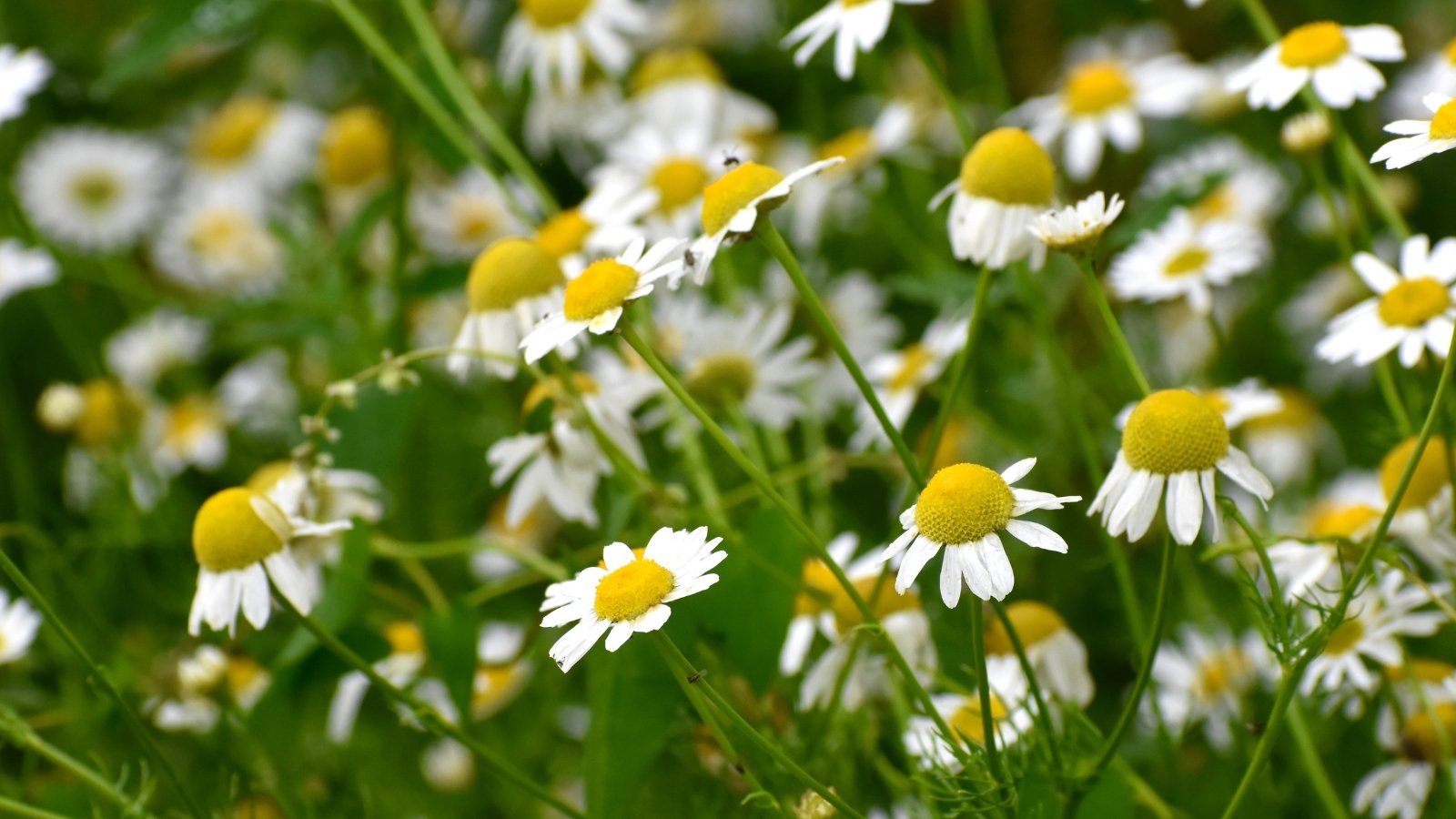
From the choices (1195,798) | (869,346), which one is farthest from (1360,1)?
(1195,798)

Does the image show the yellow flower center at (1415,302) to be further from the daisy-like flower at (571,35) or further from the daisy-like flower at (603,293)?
the daisy-like flower at (571,35)

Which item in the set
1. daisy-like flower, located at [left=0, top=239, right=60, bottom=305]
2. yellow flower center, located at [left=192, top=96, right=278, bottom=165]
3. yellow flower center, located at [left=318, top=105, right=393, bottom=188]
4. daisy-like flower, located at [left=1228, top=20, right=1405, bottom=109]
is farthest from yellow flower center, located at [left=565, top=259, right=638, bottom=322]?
yellow flower center, located at [left=192, top=96, right=278, bottom=165]

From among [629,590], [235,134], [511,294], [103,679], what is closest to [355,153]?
[235,134]

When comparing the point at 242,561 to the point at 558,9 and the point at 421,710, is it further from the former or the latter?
the point at 558,9

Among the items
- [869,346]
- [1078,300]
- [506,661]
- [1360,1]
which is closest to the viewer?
[506,661]

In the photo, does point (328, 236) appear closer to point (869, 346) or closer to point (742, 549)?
point (869, 346)

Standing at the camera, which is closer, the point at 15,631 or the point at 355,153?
the point at 15,631
